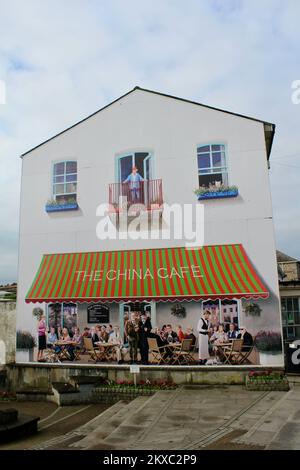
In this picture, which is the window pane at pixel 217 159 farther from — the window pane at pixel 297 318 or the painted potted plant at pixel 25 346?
the painted potted plant at pixel 25 346

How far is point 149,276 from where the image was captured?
16.6 metres

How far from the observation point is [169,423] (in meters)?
10.8

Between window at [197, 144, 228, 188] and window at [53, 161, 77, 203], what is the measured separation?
5.77m

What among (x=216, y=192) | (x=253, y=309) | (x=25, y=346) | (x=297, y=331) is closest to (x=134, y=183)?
(x=216, y=192)

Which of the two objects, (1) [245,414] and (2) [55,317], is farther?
(2) [55,317]

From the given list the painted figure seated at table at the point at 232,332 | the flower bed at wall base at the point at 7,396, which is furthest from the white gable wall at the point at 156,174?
the flower bed at wall base at the point at 7,396

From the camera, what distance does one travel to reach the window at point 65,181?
1888 centimetres

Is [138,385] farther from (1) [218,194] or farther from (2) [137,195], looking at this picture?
(1) [218,194]

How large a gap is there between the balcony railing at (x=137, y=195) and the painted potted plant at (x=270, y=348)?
22.0ft

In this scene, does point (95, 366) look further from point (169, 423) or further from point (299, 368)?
point (299, 368)

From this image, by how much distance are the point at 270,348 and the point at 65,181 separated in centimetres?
1128

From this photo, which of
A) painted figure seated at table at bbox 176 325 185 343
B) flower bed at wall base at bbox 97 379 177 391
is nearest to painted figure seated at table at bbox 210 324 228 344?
painted figure seated at table at bbox 176 325 185 343
